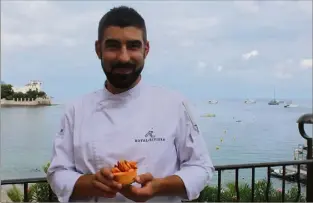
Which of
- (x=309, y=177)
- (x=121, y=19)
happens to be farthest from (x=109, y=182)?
(x=309, y=177)

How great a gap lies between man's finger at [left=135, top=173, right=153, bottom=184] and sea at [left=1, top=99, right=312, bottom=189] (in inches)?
8.9

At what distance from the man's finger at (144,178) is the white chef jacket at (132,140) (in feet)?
0.16

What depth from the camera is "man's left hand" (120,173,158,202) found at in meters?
0.84

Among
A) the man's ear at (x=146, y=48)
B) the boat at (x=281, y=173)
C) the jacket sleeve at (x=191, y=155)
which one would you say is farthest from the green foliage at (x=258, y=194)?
the man's ear at (x=146, y=48)

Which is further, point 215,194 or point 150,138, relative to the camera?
point 215,194

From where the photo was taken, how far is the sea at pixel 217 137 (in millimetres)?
1705

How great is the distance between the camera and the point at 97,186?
840mm

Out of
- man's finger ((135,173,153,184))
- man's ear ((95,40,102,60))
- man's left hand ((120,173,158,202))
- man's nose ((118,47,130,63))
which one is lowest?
man's left hand ((120,173,158,202))

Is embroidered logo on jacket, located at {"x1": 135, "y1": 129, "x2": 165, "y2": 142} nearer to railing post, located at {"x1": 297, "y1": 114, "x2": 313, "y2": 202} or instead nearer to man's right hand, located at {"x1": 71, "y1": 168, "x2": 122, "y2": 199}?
man's right hand, located at {"x1": 71, "y1": 168, "x2": 122, "y2": 199}

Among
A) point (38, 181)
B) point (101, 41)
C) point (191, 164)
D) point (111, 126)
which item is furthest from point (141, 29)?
point (38, 181)

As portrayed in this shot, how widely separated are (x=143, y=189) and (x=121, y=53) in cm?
30

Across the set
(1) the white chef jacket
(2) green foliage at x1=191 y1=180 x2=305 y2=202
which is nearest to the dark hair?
(1) the white chef jacket

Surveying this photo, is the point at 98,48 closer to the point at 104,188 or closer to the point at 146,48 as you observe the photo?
the point at 146,48

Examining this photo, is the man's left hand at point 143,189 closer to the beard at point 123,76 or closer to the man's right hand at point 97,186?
the man's right hand at point 97,186
